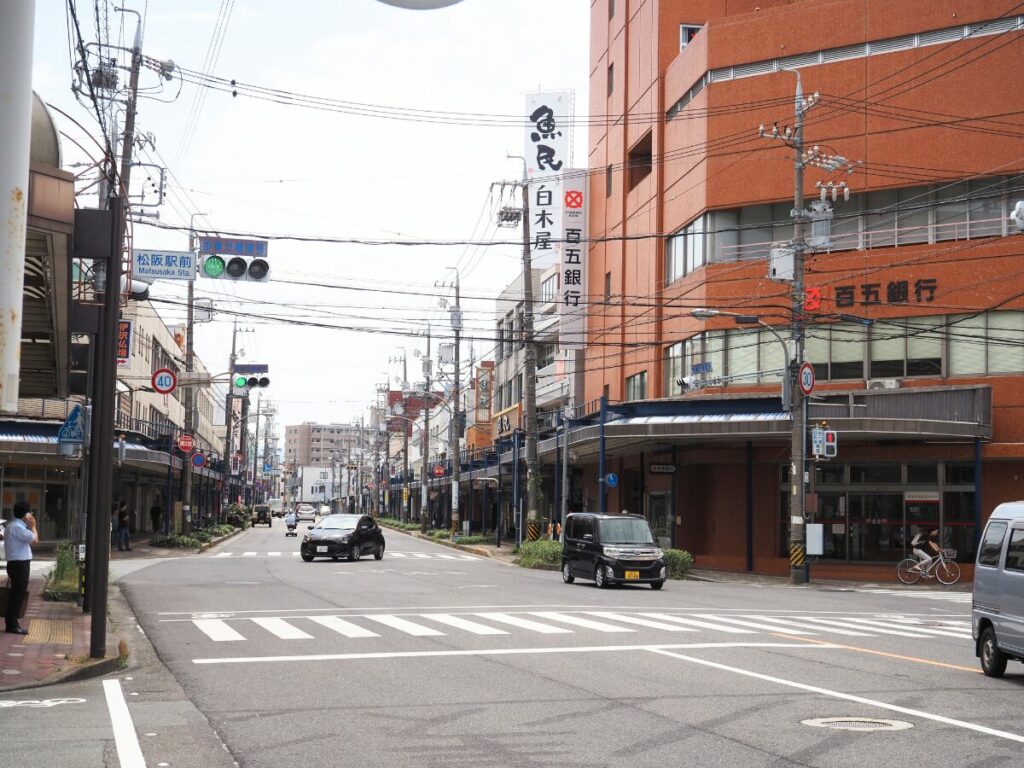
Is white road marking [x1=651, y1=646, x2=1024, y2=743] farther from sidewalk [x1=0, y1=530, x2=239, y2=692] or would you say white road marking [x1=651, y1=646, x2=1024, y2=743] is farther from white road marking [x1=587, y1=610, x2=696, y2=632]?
sidewalk [x1=0, y1=530, x2=239, y2=692]

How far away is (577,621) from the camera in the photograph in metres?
19.8

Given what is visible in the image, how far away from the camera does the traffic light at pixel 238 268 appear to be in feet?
75.5

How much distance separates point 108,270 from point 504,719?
24.0 ft

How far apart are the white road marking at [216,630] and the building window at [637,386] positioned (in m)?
31.7

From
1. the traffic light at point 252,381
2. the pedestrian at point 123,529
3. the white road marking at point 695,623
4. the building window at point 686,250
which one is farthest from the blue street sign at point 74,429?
the building window at point 686,250

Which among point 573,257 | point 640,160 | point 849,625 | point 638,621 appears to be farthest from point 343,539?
point 849,625

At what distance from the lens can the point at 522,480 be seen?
67688 millimetres

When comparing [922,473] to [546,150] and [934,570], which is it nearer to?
[934,570]

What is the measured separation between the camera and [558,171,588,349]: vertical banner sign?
175ft

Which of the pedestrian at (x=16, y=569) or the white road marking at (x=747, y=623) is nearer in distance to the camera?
the pedestrian at (x=16, y=569)

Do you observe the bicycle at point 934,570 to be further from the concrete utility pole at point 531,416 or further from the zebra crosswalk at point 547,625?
the concrete utility pole at point 531,416

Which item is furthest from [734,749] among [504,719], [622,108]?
[622,108]

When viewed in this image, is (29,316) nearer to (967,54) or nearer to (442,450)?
(967,54)

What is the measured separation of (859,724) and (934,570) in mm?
27400
